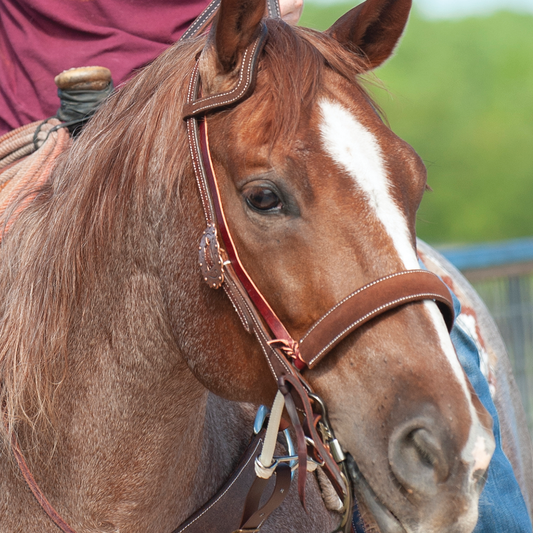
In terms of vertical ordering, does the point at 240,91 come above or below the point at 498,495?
above

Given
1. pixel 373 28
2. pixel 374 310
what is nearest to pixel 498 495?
pixel 374 310

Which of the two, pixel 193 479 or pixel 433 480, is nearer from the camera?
pixel 433 480

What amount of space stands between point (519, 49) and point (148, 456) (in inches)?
1191

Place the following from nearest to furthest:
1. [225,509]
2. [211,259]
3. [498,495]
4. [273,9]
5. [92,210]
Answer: [211,259]
[92,210]
[225,509]
[273,9]
[498,495]

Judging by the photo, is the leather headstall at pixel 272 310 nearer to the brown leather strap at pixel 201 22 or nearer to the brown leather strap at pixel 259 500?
the brown leather strap at pixel 259 500

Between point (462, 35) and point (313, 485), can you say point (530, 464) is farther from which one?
point (462, 35)

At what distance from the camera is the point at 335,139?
166 centimetres

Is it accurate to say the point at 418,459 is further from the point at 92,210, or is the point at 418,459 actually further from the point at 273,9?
the point at 273,9

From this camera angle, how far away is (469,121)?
26938 millimetres

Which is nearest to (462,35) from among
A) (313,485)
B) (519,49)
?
(519,49)

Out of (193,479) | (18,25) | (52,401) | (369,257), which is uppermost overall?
(18,25)

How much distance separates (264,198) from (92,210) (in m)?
0.60

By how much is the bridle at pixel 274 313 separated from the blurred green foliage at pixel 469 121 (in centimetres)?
2245

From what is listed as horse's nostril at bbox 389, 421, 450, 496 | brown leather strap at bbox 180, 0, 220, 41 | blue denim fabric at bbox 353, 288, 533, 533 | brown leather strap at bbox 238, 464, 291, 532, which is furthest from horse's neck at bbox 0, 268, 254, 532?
blue denim fabric at bbox 353, 288, 533, 533
